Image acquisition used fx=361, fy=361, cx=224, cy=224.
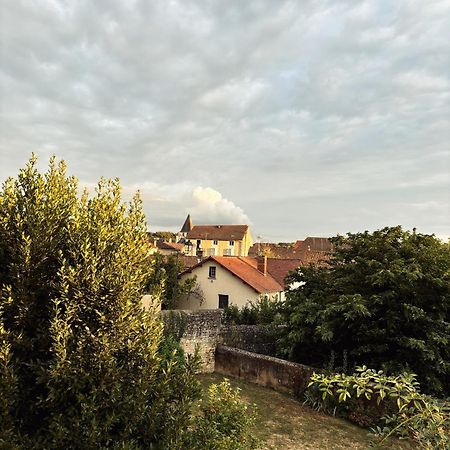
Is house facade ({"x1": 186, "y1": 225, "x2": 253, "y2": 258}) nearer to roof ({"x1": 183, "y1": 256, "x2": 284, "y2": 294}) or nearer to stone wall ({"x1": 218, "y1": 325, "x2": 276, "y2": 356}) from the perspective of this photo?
roof ({"x1": 183, "y1": 256, "x2": 284, "y2": 294})

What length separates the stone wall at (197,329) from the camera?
13391 millimetres

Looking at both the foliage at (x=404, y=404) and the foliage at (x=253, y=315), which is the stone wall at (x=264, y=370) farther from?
the foliage at (x=404, y=404)

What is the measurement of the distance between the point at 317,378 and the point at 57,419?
2362 mm

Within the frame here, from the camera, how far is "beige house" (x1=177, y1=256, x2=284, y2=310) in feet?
82.0

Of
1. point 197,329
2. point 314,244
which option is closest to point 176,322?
point 197,329

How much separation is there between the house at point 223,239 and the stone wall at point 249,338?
4057 centimetres

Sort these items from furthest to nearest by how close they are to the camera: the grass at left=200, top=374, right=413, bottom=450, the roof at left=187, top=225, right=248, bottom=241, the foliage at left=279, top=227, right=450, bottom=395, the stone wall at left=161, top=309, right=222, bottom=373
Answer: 1. the roof at left=187, top=225, right=248, bottom=241
2. the stone wall at left=161, top=309, right=222, bottom=373
3. the foliage at left=279, top=227, right=450, bottom=395
4. the grass at left=200, top=374, right=413, bottom=450

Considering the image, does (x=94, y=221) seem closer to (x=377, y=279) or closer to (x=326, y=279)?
(x=377, y=279)

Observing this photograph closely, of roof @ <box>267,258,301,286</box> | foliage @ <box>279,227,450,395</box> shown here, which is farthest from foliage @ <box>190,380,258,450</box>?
roof @ <box>267,258,301,286</box>

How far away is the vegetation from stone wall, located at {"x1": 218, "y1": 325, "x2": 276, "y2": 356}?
11.5 m

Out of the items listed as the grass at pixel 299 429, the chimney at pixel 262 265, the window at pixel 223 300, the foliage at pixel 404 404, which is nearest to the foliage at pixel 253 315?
the window at pixel 223 300

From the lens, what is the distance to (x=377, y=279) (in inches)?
430

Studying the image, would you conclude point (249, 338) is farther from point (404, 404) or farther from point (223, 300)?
point (404, 404)

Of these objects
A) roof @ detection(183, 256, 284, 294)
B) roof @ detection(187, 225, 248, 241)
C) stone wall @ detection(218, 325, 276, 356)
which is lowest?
stone wall @ detection(218, 325, 276, 356)
